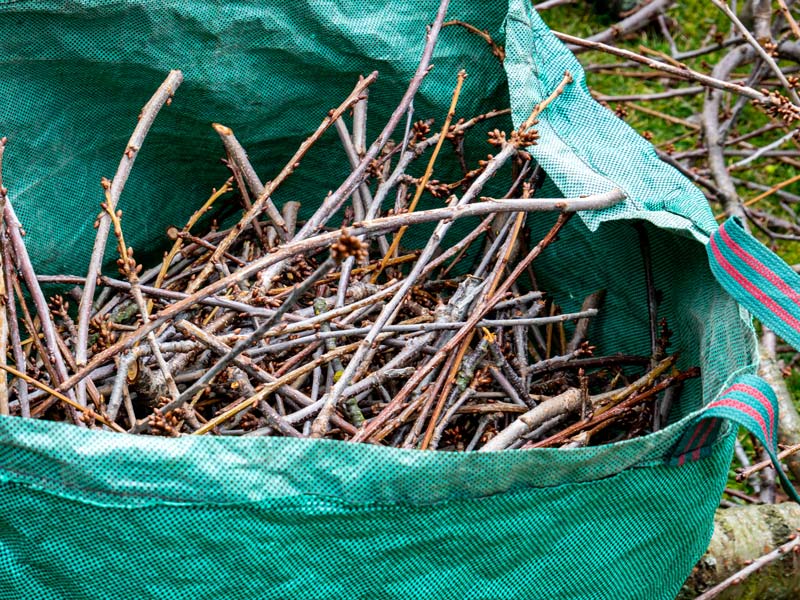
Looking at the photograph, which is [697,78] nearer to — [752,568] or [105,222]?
[752,568]

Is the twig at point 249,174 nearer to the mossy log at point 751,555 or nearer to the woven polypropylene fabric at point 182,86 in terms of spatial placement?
the woven polypropylene fabric at point 182,86

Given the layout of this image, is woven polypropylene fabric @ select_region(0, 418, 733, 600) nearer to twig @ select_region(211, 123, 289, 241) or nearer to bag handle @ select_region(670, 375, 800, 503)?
bag handle @ select_region(670, 375, 800, 503)

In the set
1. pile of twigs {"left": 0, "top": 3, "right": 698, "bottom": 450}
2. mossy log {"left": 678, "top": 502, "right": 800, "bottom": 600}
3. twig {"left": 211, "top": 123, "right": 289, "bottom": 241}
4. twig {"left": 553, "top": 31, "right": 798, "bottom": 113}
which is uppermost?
twig {"left": 553, "top": 31, "right": 798, "bottom": 113}

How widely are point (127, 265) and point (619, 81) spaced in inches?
90.9

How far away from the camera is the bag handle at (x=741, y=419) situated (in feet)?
3.27

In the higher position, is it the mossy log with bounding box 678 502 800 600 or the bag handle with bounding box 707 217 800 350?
the bag handle with bounding box 707 217 800 350

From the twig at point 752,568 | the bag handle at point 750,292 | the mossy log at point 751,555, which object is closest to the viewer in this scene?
the bag handle at point 750,292

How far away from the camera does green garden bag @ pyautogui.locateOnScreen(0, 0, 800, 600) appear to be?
951 millimetres

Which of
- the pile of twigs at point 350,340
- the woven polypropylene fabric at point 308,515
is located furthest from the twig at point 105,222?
the woven polypropylene fabric at point 308,515

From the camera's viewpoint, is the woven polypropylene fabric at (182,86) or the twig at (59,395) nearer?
the twig at (59,395)

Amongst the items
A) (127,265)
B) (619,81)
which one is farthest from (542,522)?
(619,81)

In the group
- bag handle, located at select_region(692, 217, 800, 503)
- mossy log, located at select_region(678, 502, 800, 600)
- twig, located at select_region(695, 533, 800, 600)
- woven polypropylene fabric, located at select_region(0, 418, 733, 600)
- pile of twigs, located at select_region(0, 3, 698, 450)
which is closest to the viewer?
woven polypropylene fabric, located at select_region(0, 418, 733, 600)

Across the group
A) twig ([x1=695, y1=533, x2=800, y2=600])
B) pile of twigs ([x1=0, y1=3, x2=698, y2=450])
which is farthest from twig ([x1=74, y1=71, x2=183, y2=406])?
twig ([x1=695, y1=533, x2=800, y2=600])

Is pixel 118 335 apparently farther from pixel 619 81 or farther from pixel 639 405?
pixel 619 81
